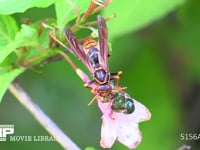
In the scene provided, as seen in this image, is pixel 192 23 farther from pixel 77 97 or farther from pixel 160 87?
pixel 77 97

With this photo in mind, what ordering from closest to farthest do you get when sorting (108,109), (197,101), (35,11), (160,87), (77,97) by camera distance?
(108,109)
(35,11)
(160,87)
(197,101)
(77,97)

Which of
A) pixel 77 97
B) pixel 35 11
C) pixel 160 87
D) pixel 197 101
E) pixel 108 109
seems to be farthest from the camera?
pixel 77 97

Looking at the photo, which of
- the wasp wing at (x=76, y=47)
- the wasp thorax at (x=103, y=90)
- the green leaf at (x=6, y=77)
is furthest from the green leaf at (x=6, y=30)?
the wasp thorax at (x=103, y=90)

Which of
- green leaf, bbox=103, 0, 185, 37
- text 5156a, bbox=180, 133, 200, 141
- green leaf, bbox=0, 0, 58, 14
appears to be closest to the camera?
green leaf, bbox=0, 0, 58, 14

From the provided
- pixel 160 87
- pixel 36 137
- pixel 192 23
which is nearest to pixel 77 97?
pixel 36 137

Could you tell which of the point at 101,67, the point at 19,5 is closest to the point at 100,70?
the point at 101,67

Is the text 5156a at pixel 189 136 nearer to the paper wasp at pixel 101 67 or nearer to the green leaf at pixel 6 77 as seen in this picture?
the paper wasp at pixel 101 67

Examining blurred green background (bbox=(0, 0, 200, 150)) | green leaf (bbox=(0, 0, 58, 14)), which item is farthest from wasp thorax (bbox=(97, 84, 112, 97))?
blurred green background (bbox=(0, 0, 200, 150))

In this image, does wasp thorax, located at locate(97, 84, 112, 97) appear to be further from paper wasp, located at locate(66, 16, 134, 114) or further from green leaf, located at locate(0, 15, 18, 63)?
green leaf, located at locate(0, 15, 18, 63)
